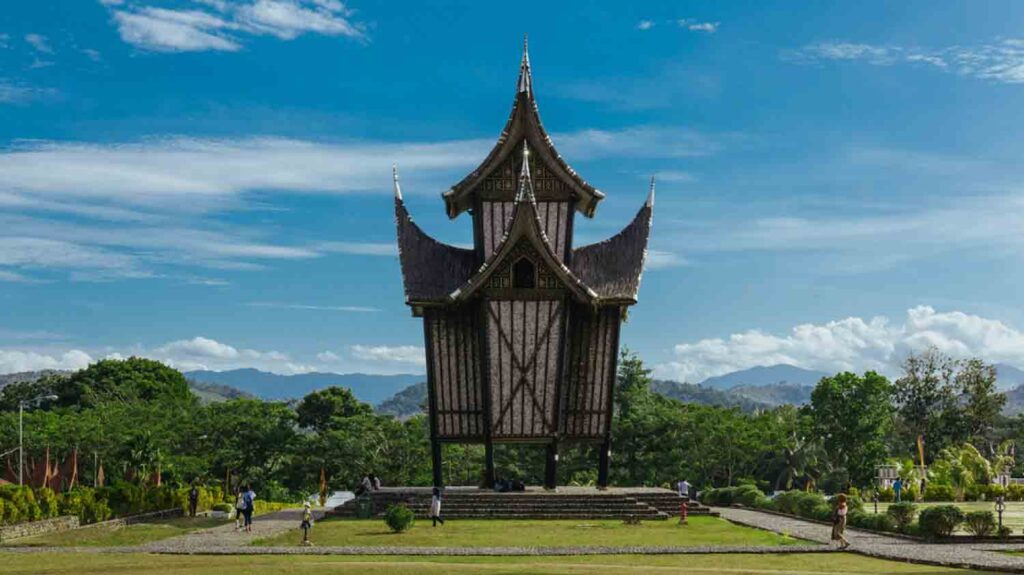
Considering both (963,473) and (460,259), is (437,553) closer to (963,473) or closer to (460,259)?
(460,259)

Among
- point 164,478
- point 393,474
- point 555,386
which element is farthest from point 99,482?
point 555,386

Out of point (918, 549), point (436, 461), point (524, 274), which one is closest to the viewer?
point (918, 549)

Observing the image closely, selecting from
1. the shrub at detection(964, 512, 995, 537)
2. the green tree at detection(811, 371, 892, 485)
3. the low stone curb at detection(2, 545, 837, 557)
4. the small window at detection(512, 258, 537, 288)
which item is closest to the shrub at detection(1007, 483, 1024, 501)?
the green tree at detection(811, 371, 892, 485)

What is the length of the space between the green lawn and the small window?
12001 millimetres

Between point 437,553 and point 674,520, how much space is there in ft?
42.4

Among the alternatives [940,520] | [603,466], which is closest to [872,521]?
[940,520]

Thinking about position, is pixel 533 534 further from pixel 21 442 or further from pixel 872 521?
pixel 21 442

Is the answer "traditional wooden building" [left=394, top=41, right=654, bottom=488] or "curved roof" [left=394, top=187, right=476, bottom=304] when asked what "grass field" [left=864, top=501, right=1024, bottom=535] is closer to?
"traditional wooden building" [left=394, top=41, right=654, bottom=488]

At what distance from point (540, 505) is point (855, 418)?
1291 inches

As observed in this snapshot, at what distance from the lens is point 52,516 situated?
31.1 m

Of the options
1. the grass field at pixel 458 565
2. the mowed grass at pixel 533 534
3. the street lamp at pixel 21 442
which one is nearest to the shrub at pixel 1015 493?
the mowed grass at pixel 533 534

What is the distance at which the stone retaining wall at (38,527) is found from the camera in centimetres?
2773

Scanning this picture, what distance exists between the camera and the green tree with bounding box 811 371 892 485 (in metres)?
61.9

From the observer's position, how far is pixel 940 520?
2700 centimetres
